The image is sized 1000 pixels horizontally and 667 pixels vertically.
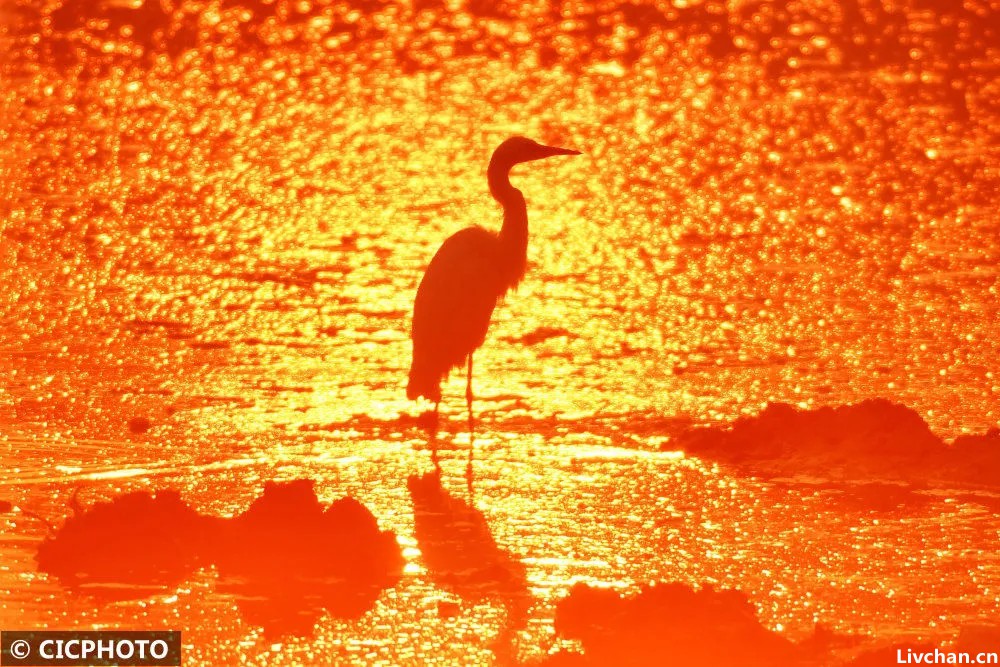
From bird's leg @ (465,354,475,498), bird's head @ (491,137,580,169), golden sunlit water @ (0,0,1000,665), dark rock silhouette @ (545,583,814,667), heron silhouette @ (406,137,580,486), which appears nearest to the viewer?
dark rock silhouette @ (545,583,814,667)

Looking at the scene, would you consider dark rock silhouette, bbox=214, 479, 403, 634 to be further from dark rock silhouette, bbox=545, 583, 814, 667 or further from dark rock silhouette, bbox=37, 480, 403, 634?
dark rock silhouette, bbox=545, 583, 814, 667

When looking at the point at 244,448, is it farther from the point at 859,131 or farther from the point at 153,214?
the point at 859,131

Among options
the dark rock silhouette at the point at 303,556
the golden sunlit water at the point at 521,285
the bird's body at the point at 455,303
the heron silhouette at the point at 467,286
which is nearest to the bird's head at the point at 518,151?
the heron silhouette at the point at 467,286

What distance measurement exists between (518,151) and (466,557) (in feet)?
10.9

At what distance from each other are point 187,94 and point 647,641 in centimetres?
1108

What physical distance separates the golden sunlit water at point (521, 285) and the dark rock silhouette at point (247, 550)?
0.12 m

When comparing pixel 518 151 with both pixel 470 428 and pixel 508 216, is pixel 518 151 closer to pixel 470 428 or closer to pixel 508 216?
pixel 508 216

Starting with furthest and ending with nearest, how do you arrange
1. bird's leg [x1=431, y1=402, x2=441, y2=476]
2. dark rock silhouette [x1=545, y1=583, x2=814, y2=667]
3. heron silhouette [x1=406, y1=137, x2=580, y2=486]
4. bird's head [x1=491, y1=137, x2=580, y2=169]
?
bird's head [x1=491, y1=137, x2=580, y2=169] < heron silhouette [x1=406, y1=137, x2=580, y2=486] < bird's leg [x1=431, y1=402, x2=441, y2=476] < dark rock silhouette [x1=545, y1=583, x2=814, y2=667]

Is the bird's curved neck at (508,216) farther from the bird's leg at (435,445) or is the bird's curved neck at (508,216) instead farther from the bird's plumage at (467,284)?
the bird's leg at (435,445)

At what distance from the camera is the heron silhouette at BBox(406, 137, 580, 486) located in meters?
9.51

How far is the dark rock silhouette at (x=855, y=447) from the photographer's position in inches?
331

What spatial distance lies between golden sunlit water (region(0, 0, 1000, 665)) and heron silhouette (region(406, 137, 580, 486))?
26 cm

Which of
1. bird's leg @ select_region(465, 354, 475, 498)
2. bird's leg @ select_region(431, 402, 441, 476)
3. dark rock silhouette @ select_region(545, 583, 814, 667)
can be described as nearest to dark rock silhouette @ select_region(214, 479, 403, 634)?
dark rock silhouette @ select_region(545, 583, 814, 667)

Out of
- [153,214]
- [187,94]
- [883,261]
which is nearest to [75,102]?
[187,94]
